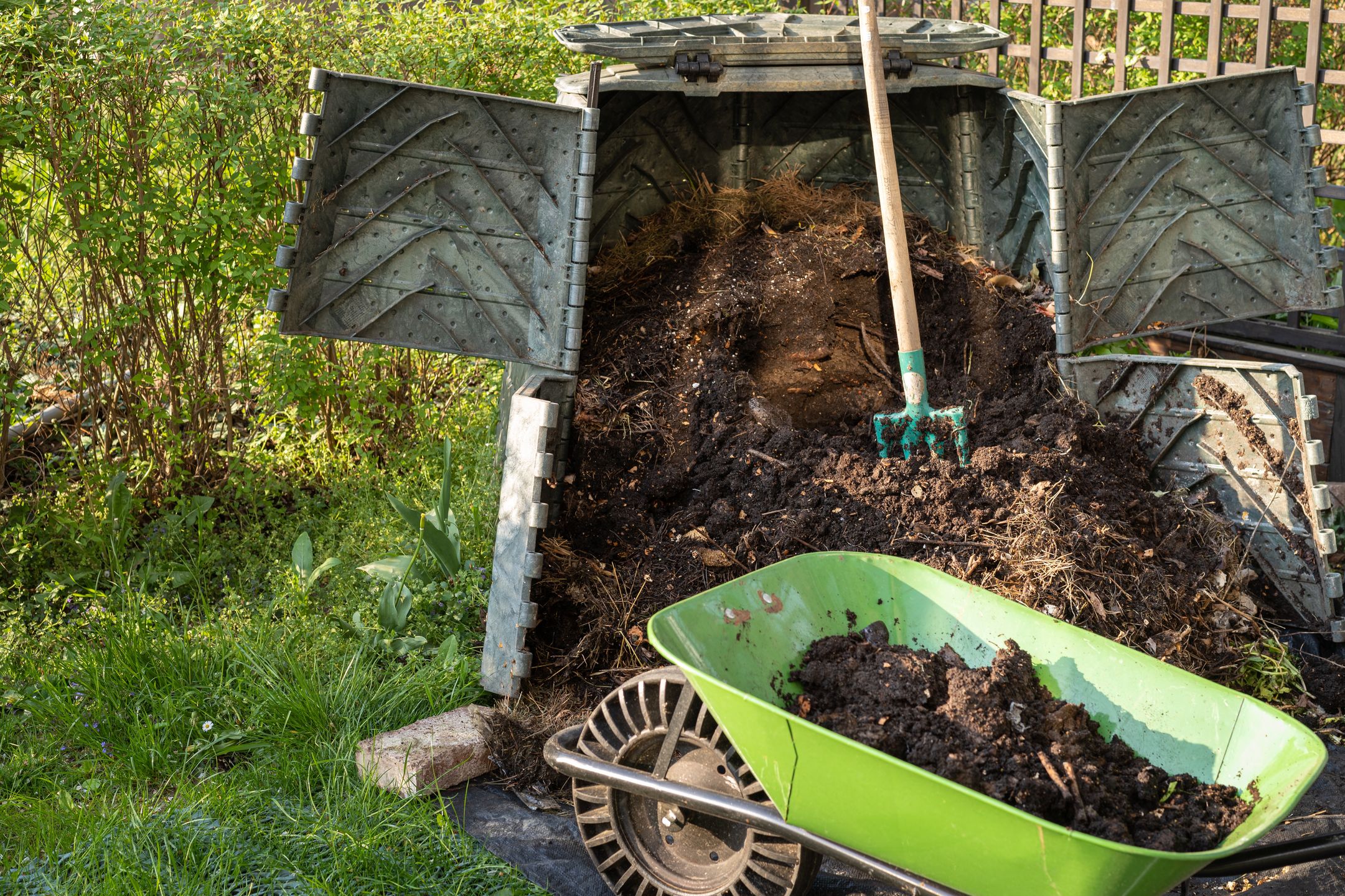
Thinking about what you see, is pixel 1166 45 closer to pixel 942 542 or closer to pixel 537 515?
pixel 942 542

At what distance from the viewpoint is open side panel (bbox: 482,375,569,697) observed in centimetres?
328

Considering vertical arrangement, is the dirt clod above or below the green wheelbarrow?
above

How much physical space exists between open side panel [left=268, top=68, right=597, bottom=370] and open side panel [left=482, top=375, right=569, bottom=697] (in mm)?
326

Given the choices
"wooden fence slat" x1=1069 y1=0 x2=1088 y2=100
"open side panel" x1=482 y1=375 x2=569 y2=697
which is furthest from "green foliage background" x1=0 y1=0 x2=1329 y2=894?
"wooden fence slat" x1=1069 y1=0 x2=1088 y2=100

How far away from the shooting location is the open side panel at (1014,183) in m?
4.01

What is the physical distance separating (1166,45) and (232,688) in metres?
4.88

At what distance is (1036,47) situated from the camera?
585cm

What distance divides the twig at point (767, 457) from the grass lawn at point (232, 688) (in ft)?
3.39

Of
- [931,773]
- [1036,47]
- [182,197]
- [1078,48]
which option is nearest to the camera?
[931,773]

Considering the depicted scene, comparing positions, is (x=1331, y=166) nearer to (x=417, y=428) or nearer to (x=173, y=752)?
(x=417, y=428)

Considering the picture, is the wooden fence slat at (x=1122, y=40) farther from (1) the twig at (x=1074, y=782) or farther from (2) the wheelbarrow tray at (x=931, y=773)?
(1) the twig at (x=1074, y=782)

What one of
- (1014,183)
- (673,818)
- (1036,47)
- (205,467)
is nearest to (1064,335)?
(1014,183)

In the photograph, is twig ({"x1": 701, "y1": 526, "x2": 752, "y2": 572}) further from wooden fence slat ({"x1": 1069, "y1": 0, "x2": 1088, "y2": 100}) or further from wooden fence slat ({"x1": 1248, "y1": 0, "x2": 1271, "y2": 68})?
wooden fence slat ({"x1": 1069, "y1": 0, "x2": 1088, "y2": 100})

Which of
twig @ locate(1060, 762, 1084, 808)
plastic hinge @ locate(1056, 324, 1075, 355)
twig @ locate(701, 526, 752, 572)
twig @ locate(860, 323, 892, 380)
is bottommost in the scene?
twig @ locate(1060, 762, 1084, 808)
